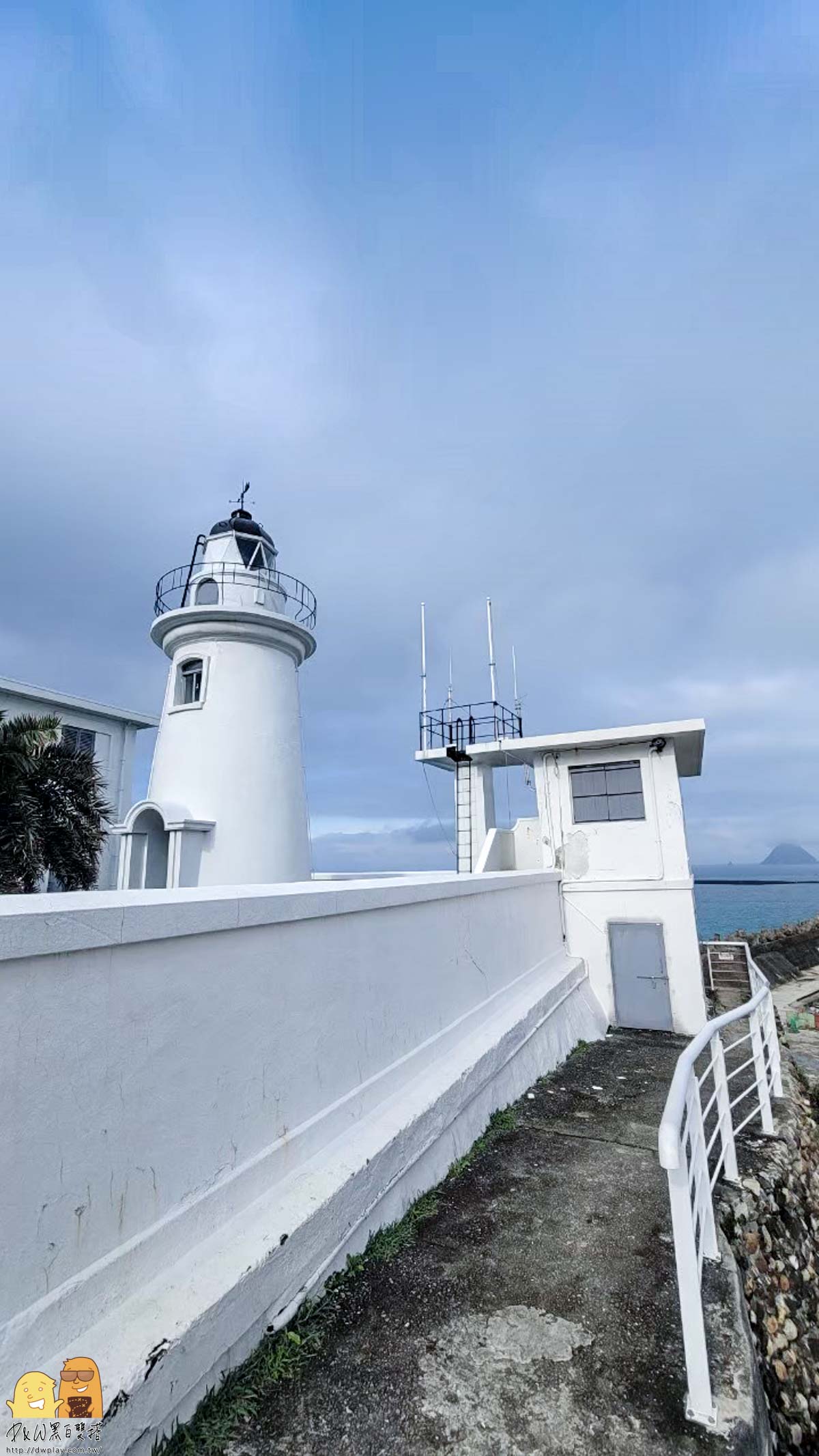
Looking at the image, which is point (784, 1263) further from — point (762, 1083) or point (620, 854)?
point (620, 854)

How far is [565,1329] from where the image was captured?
10.5 feet

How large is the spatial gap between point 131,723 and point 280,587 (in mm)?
8913

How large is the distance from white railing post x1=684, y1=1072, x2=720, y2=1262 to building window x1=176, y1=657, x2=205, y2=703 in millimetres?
10500

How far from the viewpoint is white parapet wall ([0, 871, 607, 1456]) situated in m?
2.34

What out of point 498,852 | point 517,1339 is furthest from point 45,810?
point 517,1339

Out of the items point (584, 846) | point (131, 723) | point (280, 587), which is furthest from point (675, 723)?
point (131, 723)

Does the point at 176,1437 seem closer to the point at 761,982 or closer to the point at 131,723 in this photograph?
the point at 761,982

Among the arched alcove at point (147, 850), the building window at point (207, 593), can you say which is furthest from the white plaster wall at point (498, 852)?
the building window at point (207, 593)

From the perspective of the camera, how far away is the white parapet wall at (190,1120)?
234cm

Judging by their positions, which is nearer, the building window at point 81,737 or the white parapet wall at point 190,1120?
the white parapet wall at point 190,1120

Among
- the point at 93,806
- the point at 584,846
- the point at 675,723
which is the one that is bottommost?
the point at 584,846

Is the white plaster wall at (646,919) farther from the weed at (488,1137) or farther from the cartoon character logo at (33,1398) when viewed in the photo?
the cartoon character logo at (33,1398)

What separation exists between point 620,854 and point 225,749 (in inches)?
282

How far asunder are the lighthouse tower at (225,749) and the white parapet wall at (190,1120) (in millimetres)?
6524
